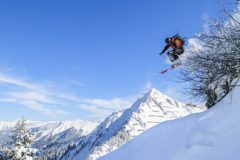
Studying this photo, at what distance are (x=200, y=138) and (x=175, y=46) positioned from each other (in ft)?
Answer: 22.1

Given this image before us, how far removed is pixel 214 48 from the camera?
14.2m

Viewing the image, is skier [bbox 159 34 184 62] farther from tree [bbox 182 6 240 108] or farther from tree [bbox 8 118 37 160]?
tree [bbox 8 118 37 160]

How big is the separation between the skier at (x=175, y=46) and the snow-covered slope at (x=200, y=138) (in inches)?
159

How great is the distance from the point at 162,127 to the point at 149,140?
2.54ft

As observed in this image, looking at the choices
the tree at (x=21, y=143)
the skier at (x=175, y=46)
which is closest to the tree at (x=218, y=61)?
the skier at (x=175, y=46)

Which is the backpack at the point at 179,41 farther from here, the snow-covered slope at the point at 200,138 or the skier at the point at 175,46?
the snow-covered slope at the point at 200,138

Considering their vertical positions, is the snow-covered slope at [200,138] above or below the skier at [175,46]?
below

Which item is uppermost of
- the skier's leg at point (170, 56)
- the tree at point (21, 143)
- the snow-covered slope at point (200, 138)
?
the skier's leg at point (170, 56)

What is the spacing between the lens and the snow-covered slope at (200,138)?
32.4ft

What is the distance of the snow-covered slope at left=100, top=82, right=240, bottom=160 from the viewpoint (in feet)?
32.4

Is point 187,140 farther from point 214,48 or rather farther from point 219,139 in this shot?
point 214,48

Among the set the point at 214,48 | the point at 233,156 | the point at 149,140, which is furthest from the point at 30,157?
the point at 233,156

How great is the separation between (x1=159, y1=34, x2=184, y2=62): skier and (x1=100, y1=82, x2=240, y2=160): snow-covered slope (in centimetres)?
403

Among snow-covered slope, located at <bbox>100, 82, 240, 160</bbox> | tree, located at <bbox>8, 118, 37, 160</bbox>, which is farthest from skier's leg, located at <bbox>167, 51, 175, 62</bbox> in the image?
tree, located at <bbox>8, 118, 37, 160</bbox>
